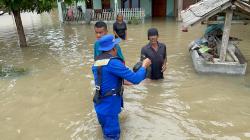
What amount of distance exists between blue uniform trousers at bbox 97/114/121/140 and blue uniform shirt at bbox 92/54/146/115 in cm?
9

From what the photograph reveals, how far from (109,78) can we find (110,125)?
2.77ft

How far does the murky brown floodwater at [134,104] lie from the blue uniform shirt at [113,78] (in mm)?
1033

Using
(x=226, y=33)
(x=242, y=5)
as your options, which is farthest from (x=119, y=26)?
(x=242, y=5)

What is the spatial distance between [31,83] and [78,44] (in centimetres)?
547

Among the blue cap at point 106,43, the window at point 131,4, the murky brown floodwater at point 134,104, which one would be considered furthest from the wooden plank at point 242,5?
the window at point 131,4

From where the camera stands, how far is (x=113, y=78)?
4023mm

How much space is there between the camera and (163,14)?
22.3 m

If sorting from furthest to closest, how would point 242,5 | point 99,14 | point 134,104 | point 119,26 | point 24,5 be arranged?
point 99,14 → point 24,5 → point 119,26 → point 242,5 → point 134,104

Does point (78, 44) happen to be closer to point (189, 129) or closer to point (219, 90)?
point (219, 90)

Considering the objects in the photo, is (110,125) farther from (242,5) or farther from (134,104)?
(242,5)

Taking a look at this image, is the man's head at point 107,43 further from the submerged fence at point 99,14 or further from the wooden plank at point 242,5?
the submerged fence at point 99,14

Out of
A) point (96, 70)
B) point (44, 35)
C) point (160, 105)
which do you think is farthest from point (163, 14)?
point (96, 70)

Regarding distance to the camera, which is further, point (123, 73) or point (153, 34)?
point (153, 34)

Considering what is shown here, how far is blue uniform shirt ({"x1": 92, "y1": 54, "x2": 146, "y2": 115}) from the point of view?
12.7ft
